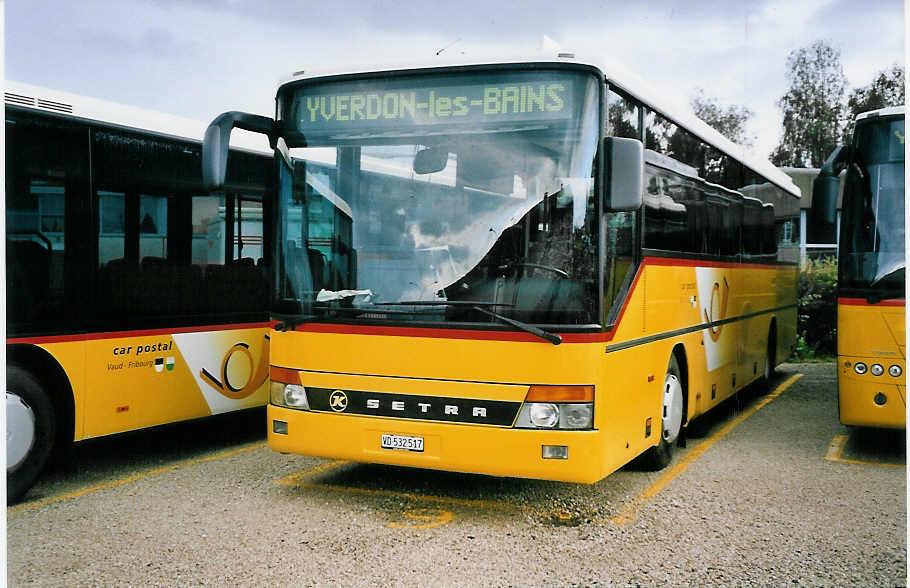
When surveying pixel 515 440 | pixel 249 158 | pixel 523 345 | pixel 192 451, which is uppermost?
pixel 249 158

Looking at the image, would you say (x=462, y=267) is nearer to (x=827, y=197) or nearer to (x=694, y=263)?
(x=694, y=263)

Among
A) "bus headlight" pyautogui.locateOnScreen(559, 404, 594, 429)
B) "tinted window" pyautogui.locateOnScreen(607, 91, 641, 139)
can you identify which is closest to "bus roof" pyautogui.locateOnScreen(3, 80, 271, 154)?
"tinted window" pyautogui.locateOnScreen(607, 91, 641, 139)

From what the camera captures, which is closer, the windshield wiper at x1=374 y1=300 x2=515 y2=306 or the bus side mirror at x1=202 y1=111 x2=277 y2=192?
the windshield wiper at x1=374 y1=300 x2=515 y2=306

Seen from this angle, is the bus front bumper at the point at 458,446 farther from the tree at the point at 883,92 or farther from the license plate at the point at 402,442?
the tree at the point at 883,92

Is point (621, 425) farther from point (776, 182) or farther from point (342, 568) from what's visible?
point (776, 182)

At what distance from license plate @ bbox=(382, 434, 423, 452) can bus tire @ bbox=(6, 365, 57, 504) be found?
257cm

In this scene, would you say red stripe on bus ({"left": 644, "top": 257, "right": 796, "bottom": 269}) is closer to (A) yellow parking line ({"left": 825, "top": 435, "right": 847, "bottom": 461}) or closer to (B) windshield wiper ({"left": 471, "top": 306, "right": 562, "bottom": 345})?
(B) windshield wiper ({"left": 471, "top": 306, "right": 562, "bottom": 345})

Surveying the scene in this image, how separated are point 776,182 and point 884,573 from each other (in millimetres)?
8316

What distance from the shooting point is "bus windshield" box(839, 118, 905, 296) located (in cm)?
783

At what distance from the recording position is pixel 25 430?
22.2 feet

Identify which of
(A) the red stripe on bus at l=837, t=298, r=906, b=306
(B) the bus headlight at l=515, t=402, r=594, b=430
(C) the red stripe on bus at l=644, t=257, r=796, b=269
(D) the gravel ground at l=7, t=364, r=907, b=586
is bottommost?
(D) the gravel ground at l=7, t=364, r=907, b=586

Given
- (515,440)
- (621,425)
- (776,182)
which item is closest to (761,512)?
(621,425)

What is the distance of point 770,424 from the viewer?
34.1 ft

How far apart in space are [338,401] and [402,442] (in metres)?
0.54
